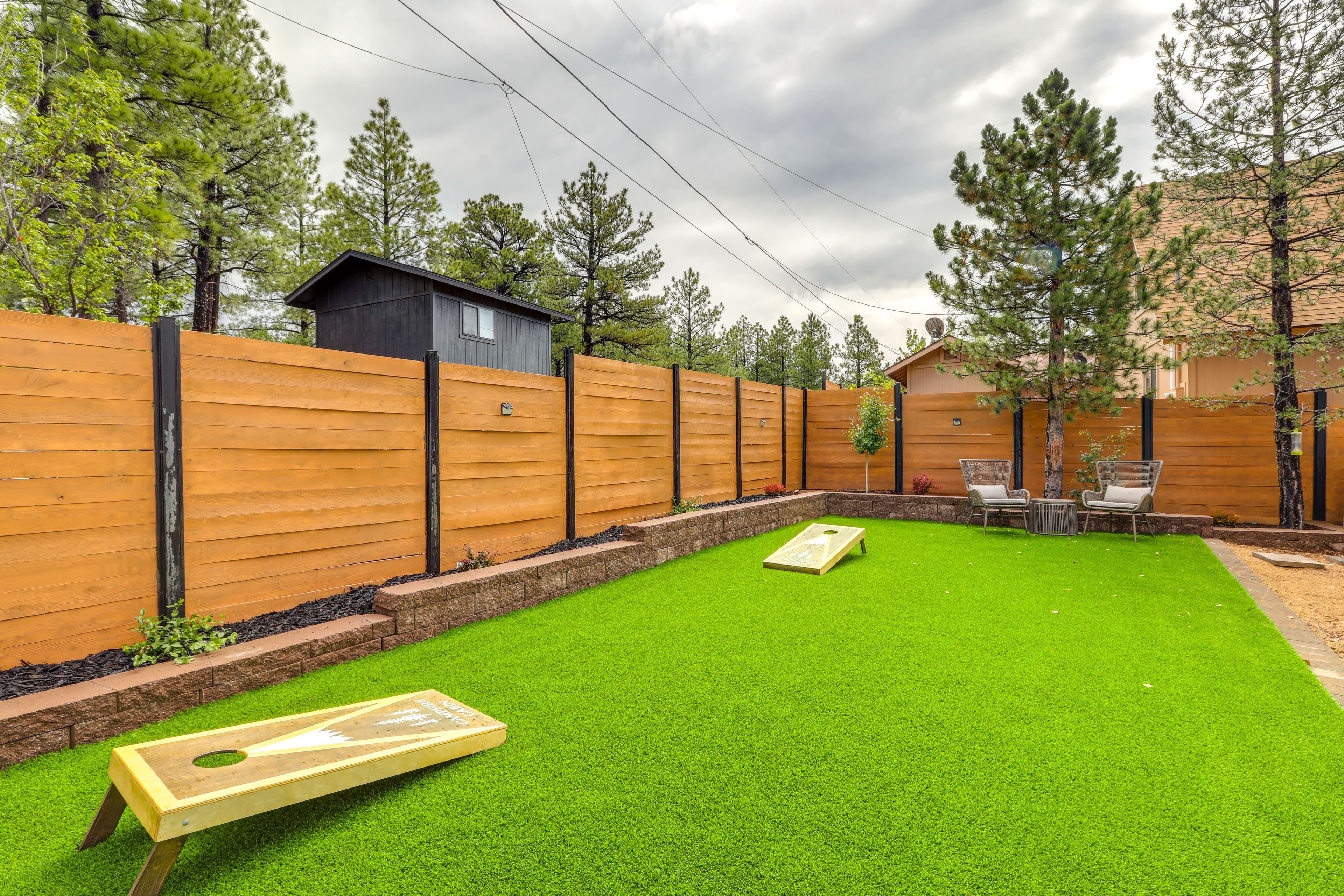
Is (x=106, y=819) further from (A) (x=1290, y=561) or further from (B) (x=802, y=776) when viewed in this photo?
(A) (x=1290, y=561)

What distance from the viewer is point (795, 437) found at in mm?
9938

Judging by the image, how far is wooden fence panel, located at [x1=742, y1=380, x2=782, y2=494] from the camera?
850 centimetres

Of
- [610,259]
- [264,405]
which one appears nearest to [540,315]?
[610,259]

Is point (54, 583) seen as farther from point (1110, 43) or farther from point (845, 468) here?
point (1110, 43)

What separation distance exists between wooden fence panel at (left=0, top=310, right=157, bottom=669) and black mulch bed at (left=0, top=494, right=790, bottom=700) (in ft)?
0.19

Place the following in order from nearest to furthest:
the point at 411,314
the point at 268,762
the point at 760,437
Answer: the point at 268,762, the point at 760,437, the point at 411,314

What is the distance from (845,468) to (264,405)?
8.68m

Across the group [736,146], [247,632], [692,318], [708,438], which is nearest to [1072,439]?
[708,438]

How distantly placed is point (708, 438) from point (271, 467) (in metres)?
5.20

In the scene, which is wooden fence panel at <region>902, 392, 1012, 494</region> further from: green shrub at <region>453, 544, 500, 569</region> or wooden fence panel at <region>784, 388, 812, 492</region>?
green shrub at <region>453, 544, 500, 569</region>

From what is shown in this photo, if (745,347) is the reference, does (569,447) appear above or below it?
below

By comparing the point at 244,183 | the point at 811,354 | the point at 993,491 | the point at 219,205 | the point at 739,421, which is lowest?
the point at 993,491

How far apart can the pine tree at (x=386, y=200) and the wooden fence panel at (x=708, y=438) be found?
15785mm

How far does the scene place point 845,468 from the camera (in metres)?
9.95
